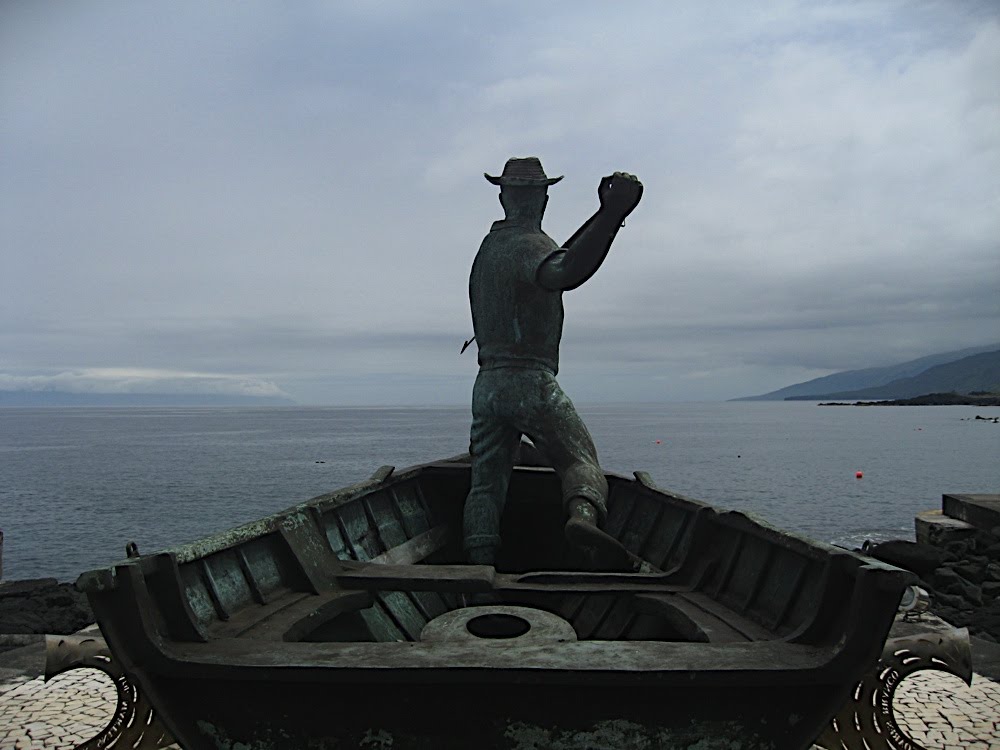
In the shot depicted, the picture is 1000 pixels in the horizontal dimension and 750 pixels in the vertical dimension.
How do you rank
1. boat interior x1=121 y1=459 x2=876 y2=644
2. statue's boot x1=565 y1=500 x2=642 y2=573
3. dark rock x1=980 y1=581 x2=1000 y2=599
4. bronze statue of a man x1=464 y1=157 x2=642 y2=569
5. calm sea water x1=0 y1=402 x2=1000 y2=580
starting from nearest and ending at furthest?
boat interior x1=121 y1=459 x2=876 y2=644, statue's boot x1=565 y1=500 x2=642 y2=573, bronze statue of a man x1=464 y1=157 x2=642 y2=569, dark rock x1=980 y1=581 x2=1000 y2=599, calm sea water x1=0 y1=402 x2=1000 y2=580

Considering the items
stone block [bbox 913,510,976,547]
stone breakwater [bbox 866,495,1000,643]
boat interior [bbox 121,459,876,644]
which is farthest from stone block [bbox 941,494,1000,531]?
boat interior [bbox 121,459,876,644]

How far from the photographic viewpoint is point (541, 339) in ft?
21.0

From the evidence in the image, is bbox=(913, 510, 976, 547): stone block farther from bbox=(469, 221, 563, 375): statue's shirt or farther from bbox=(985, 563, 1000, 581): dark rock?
bbox=(469, 221, 563, 375): statue's shirt

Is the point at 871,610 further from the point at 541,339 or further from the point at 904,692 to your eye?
the point at 904,692

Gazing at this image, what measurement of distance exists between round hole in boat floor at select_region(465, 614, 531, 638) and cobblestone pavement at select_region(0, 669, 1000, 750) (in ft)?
11.8

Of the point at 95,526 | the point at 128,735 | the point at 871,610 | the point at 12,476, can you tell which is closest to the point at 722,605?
the point at 871,610

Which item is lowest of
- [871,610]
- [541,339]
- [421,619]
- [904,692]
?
[904,692]

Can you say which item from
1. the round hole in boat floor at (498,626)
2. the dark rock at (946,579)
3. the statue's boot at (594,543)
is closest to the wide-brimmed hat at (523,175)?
the statue's boot at (594,543)

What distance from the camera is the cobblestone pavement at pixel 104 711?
19.1 ft

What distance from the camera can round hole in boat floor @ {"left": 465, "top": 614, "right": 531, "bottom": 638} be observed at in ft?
13.8

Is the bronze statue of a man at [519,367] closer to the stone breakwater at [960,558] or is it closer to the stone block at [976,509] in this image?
the stone breakwater at [960,558]

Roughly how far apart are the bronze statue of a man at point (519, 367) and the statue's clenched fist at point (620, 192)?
74 centimetres

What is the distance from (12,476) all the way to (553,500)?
48661 millimetres

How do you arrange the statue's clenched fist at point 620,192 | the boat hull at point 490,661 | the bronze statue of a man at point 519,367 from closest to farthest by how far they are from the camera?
the boat hull at point 490,661, the statue's clenched fist at point 620,192, the bronze statue of a man at point 519,367
